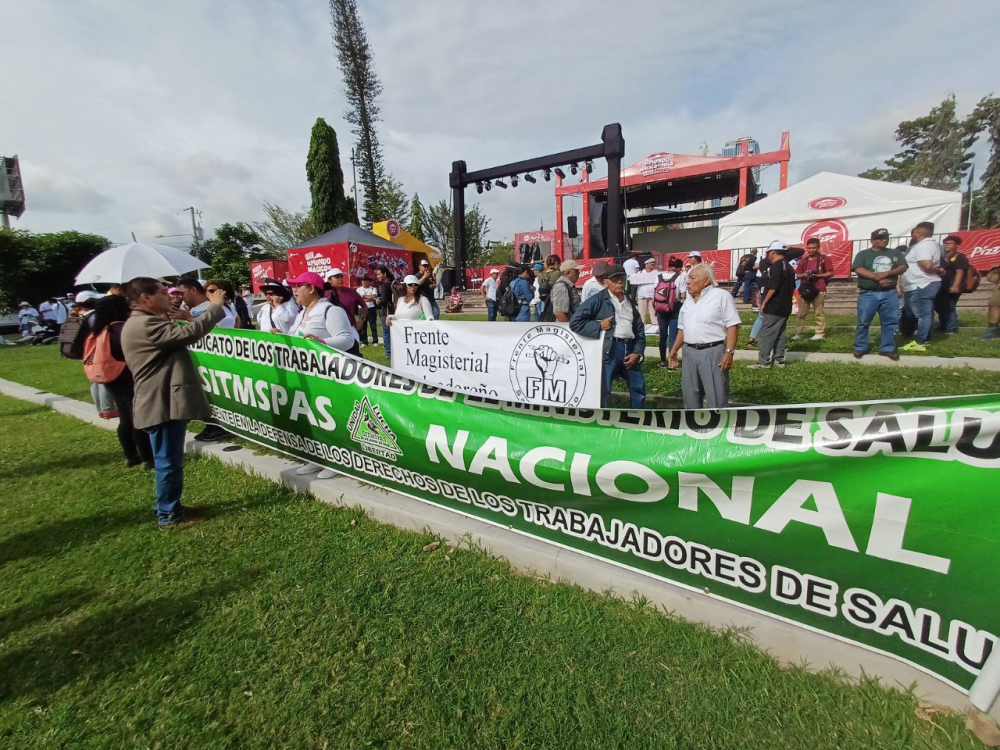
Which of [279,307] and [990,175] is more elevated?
[990,175]

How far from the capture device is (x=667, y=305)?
8102 millimetres

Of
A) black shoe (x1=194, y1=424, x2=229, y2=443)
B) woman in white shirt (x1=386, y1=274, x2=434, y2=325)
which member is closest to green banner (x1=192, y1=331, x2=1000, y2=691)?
black shoe (x1=194, y1=424, x2=229, y2=443)

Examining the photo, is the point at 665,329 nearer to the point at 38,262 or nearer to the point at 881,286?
the point at 881,286

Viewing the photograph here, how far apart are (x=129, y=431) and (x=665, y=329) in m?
7.84

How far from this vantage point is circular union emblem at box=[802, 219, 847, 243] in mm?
17234

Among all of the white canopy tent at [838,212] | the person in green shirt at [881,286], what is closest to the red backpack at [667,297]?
the person in green shirt at [881,286]

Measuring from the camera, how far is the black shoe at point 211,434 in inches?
219

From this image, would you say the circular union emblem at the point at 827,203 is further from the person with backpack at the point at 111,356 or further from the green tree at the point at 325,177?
the green tree at the point at 325,177

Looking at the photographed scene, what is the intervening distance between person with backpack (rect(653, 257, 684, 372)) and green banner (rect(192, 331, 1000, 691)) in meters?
5.40

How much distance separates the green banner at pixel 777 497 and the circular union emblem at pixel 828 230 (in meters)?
18.8

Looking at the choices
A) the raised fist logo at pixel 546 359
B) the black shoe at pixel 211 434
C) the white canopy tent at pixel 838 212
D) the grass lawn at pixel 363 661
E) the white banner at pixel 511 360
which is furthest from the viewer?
the white canopy tent at pixel 838 212

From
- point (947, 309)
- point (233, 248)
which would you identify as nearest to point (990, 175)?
point (947, 309)

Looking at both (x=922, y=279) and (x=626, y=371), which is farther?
(x=922, y=279)

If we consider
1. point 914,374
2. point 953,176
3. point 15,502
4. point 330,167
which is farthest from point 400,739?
point 953,176
